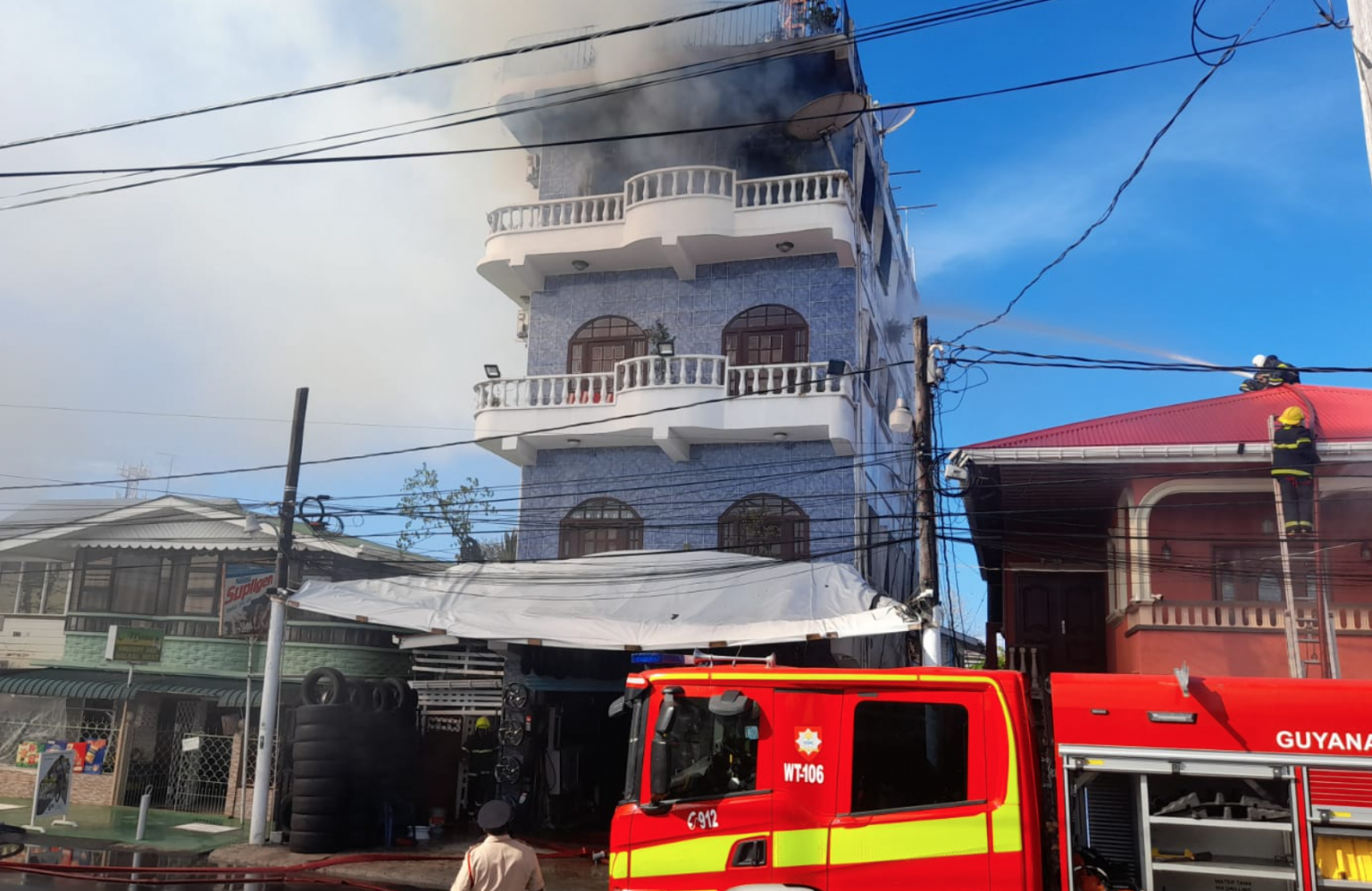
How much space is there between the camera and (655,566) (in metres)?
18.0

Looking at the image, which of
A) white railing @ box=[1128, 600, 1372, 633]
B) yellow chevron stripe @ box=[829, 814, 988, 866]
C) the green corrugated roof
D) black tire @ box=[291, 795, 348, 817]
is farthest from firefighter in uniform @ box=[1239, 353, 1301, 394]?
the green corrugated roof

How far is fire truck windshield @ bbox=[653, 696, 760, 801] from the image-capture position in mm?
6805

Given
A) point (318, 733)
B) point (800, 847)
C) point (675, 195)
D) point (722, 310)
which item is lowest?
point (800, 847)

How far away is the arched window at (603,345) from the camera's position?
2112cm

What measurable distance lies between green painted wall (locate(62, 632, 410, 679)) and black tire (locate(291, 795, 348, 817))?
4.80m

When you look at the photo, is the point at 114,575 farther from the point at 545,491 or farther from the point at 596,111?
the point at 596,111

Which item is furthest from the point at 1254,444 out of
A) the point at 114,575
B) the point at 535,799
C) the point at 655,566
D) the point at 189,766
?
the point at 114,575

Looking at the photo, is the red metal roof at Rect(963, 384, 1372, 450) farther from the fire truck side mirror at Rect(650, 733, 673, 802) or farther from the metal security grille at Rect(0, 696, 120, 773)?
the metal security grille at Rect(0, 696, 120, 773)

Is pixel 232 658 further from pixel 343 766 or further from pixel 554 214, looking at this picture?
pixel 554 214

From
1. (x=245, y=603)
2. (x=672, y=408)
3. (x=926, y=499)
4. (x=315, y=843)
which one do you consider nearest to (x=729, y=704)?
(x=926, y=499)

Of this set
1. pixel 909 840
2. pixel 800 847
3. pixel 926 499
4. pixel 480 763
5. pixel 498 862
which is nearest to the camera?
pixel 498 862

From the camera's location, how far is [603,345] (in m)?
21.3

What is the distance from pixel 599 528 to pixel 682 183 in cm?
711

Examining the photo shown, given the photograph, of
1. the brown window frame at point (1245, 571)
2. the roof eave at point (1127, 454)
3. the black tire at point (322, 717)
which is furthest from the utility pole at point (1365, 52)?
the black tire at point (322, 717)
